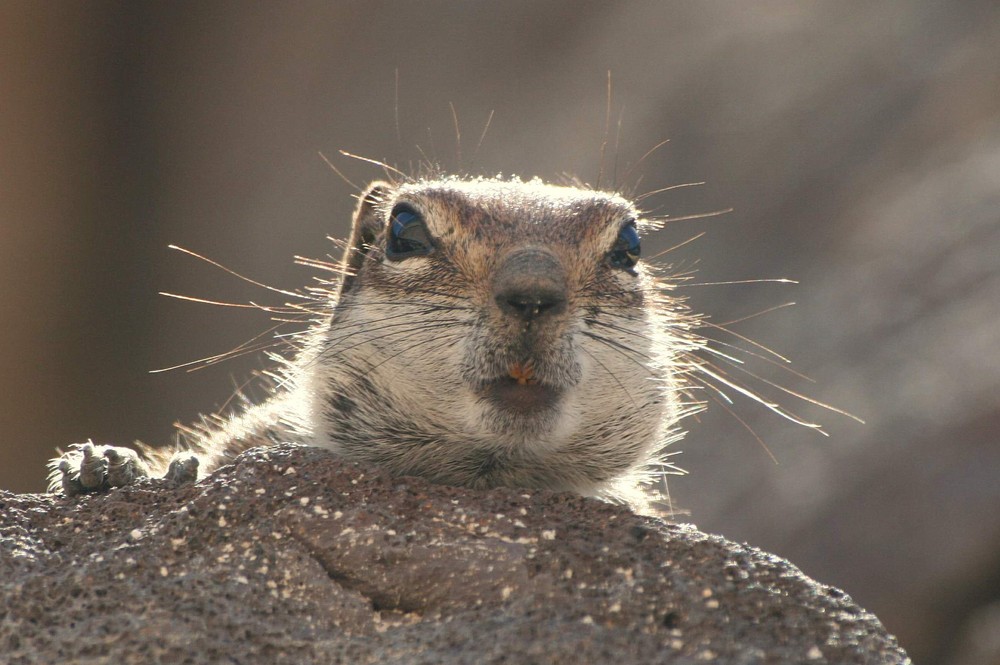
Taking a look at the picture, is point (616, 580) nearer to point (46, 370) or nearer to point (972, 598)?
point (972, 598)

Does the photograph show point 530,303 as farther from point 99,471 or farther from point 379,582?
point 99,471

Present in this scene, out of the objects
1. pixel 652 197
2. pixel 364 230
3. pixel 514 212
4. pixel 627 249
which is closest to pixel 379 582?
pixel 514 212

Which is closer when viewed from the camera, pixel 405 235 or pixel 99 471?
pixel 99 471

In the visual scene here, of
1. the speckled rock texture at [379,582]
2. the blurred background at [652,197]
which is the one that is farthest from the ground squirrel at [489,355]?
the blurred background at [652,197]

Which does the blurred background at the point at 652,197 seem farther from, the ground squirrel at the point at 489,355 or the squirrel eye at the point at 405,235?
the squirrel eye at the point at 405,235

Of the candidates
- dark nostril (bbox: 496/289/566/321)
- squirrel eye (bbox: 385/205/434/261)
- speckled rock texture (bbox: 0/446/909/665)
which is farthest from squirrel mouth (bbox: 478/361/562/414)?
squirrel eye (bbox: 385/205/434/261)

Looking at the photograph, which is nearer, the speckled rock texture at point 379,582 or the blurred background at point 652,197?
the speckled rock texture at point 379,582

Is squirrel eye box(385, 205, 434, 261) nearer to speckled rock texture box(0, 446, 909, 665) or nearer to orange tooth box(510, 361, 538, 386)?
orange tooth box(510, 361, 538, 386)

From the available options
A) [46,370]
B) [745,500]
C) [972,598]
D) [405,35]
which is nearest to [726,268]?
[745,500]
